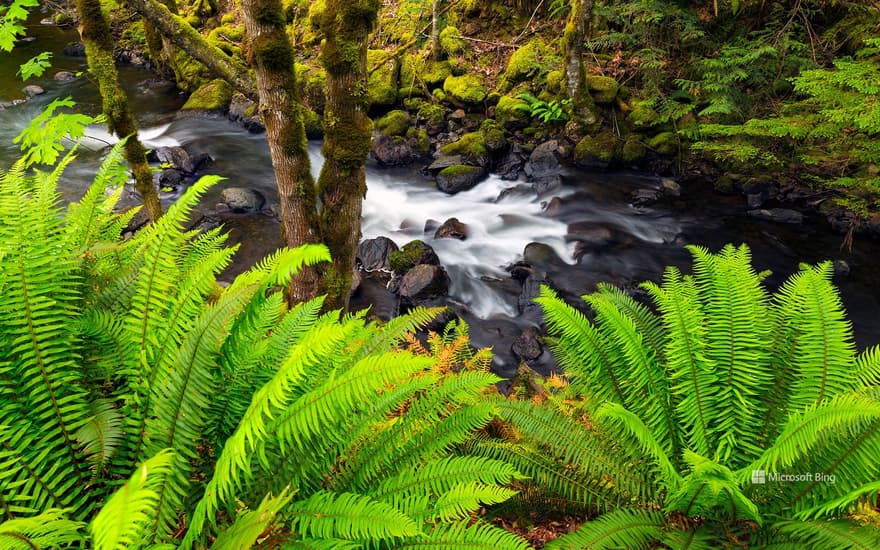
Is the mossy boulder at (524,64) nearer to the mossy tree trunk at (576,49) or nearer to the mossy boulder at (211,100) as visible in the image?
the mossy tree trunk at (576,49)

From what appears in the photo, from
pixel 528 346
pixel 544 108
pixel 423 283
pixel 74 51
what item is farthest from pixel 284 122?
pixel 74 51

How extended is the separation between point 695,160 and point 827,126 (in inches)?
156

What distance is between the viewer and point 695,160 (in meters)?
11.7

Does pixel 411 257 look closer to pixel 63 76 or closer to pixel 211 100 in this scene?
pixel 211 100

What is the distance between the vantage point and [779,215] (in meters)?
10.1

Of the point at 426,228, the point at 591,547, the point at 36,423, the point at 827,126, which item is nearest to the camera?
the point at 36,423

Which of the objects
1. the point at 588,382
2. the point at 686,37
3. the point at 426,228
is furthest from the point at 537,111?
the point at 588,382

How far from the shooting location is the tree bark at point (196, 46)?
4.42 m

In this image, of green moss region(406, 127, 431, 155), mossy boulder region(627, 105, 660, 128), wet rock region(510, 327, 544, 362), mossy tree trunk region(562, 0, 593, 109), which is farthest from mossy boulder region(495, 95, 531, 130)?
wet rock region(510, 327, 544, 362)

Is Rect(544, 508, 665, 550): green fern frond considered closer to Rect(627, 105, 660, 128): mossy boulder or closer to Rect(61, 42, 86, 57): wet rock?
Rect(627, 105, 660, 128): mossy boulder

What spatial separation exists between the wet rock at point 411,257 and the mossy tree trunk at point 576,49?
6.17 m

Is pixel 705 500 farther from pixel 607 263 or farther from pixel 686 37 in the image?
pixel 686 37

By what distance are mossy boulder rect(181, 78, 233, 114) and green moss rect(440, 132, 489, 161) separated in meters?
7.80

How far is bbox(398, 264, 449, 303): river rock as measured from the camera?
8.40m
